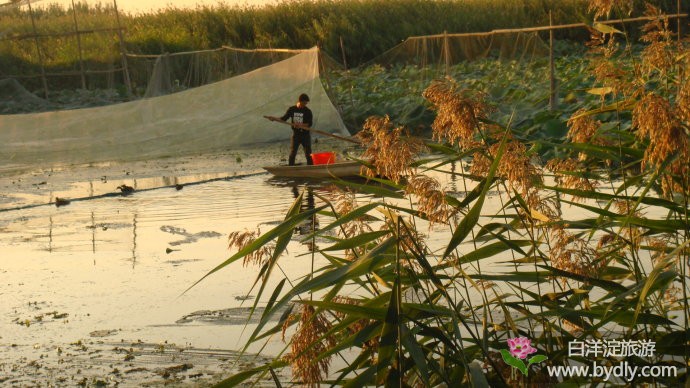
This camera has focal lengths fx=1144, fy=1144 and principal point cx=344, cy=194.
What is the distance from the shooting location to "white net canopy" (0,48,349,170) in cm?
1942

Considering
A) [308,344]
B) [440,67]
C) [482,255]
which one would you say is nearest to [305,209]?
[482,255]

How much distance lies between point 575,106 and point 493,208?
7.01m

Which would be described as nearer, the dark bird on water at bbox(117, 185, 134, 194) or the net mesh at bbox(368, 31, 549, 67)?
the dark bird on water at bbox(117, 185, 134, 194)

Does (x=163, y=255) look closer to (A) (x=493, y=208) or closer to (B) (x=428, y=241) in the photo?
(B) (x=428, y=241)

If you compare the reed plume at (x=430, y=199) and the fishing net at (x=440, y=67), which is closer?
the reed plume at (x=430, y=199)

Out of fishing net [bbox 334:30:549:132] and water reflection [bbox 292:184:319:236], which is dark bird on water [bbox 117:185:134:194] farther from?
fishing net [bbox 334:30:549:132]

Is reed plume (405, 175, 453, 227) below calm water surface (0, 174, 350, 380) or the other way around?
the other way around

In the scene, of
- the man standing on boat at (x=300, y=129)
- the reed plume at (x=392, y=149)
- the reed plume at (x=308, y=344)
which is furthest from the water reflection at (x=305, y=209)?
the reed plume at (x=308, y=344)

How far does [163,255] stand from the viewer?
10.1m

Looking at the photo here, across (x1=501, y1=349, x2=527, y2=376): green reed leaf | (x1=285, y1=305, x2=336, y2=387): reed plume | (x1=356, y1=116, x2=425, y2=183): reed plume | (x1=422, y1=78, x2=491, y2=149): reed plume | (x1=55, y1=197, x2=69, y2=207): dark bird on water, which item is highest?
(x1=422, y1=78, x2=491, y2=149): reed plume

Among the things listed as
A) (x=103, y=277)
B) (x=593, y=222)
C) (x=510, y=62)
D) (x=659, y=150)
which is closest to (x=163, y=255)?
(x=103, y=277)

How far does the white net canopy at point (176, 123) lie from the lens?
1942 cm

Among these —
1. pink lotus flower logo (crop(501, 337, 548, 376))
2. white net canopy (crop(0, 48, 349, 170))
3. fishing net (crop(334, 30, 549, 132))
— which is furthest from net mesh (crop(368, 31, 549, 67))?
pink lotus flower logo (crop(501, 337, 548, 376))

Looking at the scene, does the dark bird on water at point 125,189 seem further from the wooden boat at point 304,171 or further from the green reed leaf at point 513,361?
the green reed leaf at point 513,361
